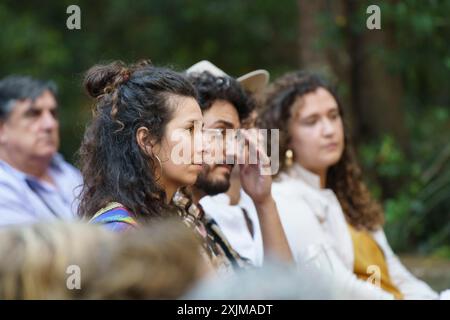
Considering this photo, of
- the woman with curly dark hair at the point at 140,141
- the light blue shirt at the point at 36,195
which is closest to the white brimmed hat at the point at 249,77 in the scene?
the light blue shirt at the point at 36,195

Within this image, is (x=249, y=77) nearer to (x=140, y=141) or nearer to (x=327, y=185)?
(x=327, y=185)

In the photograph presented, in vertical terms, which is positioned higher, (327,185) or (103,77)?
(103,77)

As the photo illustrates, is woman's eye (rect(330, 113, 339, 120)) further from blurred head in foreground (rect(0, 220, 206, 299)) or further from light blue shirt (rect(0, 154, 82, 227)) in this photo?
blurred head in foreground (rect(0, 220, 206, 299))

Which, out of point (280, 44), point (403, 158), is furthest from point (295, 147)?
point (280, 44)

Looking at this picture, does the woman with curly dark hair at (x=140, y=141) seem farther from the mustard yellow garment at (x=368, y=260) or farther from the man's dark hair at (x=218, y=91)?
the mustard yellow garment at (x=368, y=260)

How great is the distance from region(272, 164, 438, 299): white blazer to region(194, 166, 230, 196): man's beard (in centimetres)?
46

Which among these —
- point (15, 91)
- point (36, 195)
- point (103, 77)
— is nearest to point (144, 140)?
point (103, 77)

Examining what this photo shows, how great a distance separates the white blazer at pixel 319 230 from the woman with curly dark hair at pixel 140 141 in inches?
31.3

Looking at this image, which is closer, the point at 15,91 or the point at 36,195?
the point at 36,195

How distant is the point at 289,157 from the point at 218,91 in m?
0.67

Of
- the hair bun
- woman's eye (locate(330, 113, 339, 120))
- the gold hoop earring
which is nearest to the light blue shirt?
the hair bun

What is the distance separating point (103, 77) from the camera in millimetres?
2611

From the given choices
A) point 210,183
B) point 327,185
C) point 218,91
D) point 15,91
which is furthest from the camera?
point 15,91

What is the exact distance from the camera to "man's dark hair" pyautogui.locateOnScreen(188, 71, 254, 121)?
325 centimetres
